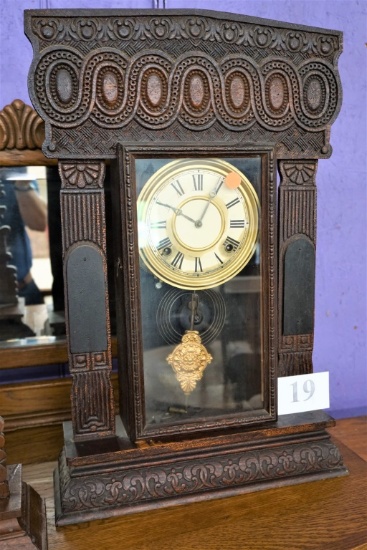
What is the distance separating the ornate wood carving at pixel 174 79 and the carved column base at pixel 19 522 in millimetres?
482

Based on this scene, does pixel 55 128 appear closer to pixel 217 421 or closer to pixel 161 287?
pixel 161 287

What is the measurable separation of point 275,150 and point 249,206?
0.32 ft

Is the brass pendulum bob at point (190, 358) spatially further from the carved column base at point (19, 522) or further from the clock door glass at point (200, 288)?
the carved column base at point (19, 522)

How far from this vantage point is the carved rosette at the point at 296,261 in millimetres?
896

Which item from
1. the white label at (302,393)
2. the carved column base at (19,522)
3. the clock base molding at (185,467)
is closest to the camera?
the carved column base at (19,522)

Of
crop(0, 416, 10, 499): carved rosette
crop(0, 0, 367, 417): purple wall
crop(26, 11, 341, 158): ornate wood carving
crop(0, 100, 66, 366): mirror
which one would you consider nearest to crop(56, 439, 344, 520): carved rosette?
crop(0, 416, 10, 499): carved rosette

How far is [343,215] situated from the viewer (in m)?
1.21

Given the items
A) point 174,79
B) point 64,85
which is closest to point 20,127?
point 64,85

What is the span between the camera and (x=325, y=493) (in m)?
0.87

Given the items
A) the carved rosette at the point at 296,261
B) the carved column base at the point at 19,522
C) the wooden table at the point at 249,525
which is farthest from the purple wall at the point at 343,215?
the carved column base at the point at 19,522

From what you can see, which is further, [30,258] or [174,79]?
[30,258]

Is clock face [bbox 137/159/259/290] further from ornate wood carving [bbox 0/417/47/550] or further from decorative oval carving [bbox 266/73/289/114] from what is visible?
ornate wood carving [bbox 0/417/47/550]

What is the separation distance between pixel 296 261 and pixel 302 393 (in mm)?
228

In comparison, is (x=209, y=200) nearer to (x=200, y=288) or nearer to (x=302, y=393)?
(x=200, y=288)
